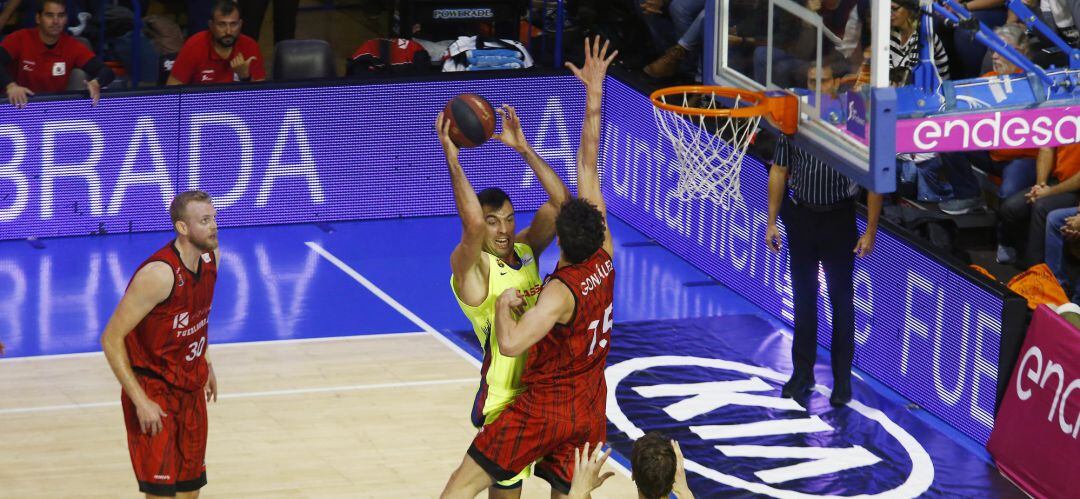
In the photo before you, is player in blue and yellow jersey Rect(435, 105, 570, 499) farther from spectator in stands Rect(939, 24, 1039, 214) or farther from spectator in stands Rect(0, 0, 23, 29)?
spectator in stands Rect(0, 0, 23, 29)

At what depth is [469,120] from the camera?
26.0ft

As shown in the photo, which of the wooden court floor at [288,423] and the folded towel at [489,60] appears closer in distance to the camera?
the wooden court floor at [288,423]

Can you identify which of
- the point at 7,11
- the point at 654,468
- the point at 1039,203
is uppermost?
the point at 7,11

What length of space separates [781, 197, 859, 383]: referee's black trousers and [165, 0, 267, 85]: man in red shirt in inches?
201

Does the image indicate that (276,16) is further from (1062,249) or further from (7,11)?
(1062,249)

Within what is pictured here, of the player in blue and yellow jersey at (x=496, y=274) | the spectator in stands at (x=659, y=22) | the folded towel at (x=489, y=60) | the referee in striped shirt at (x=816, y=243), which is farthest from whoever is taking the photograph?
the spectator in stands at (x=659, y=22)

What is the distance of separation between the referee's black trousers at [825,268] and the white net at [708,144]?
1.55 feet

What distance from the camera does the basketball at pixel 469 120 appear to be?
309 inches

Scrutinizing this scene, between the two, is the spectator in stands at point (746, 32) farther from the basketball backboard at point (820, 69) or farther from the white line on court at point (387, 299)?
the white line on court at point (387, 299)

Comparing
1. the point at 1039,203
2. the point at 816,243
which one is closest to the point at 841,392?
the point at 816,243

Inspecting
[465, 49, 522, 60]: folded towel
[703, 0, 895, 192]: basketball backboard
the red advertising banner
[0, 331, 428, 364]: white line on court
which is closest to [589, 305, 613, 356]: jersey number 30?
[703, 0, 895, 192]: basketball backboard

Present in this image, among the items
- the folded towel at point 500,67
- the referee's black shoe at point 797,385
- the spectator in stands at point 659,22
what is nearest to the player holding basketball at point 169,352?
the referee's black shoe at point 797,385

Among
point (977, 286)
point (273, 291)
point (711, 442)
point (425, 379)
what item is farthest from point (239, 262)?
point (977, 286)

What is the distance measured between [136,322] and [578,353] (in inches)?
75.3
